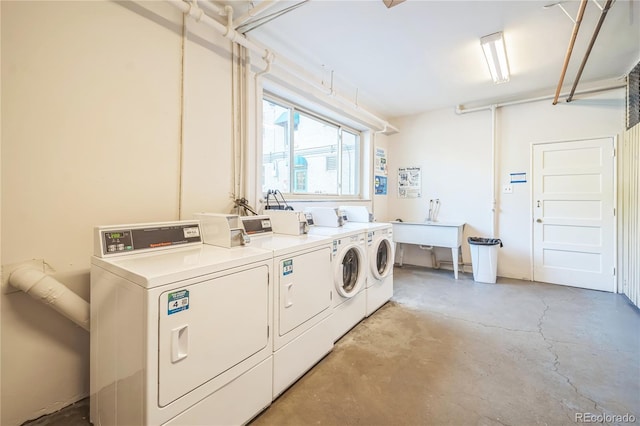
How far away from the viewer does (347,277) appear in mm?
2717

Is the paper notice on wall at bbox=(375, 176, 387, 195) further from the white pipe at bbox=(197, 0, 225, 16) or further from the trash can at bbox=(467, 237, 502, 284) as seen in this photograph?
the white pipe at bbox=(197, 0, 225, 16)

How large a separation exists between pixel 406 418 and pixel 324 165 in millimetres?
3273

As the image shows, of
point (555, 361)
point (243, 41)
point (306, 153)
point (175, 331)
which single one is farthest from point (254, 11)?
point (555, 361)

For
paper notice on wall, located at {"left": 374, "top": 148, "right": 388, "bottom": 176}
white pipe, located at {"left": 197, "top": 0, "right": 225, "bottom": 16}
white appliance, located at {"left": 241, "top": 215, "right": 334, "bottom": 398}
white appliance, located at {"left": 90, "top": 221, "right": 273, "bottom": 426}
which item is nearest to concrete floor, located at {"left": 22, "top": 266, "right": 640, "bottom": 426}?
white appliance, located at {"left": 241, "top": 215, "right": 334, "bottom": 398}

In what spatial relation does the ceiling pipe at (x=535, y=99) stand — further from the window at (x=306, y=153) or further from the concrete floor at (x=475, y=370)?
the concrete floor at (x=475, y=370)

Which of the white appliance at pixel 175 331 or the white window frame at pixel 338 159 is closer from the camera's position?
the white appliance at pixel 175 331

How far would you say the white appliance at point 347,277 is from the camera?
2336 millimetres

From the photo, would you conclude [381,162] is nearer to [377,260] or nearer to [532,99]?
[532,99]

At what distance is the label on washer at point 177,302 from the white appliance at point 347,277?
4.03ft

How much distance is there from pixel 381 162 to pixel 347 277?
3.07m

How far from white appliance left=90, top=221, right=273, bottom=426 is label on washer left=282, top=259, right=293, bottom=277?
121 mm

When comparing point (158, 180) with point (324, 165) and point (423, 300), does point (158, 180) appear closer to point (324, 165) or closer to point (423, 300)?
point (324, 165)

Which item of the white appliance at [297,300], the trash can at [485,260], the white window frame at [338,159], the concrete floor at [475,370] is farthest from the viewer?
the trash can at [485,260]

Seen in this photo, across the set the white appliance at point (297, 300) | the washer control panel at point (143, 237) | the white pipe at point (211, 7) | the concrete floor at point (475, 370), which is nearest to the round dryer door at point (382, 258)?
the concrete floor at point (475, 370)
